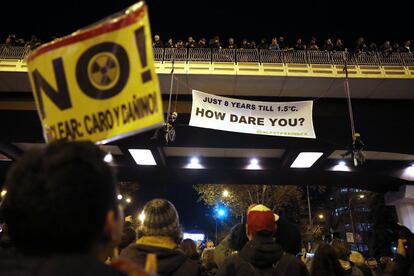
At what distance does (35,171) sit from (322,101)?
13.8 m

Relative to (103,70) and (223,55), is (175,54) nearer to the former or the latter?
(223,55)

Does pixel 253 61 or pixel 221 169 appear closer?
pixel 253 61

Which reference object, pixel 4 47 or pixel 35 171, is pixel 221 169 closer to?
pixel 4 47

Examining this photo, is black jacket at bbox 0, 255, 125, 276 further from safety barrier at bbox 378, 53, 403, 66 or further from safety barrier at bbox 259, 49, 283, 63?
safety barrier at bbox 378, 53, 403, 66

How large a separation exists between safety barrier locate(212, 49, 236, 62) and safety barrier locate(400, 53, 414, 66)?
24.3ft

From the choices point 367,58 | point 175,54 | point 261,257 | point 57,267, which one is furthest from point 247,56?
point 57,267

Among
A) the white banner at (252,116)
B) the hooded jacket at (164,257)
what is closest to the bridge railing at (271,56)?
the white banner at (252,116)

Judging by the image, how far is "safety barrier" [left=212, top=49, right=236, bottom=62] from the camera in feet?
43.1

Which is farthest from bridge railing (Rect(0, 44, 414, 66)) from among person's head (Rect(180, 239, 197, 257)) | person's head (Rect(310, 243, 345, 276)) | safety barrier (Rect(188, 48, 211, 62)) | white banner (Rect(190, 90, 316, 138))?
person's head (Rect(310, 243, 345, 276))

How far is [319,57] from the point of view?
13555 millimetres

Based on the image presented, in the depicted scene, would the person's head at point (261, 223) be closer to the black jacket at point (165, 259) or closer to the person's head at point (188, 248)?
the black jacket at point (165, 259)

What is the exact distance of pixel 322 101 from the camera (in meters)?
13.5

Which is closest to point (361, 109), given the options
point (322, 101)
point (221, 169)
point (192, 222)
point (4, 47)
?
point (322, 101)

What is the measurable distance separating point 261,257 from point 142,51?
6.90 ft
